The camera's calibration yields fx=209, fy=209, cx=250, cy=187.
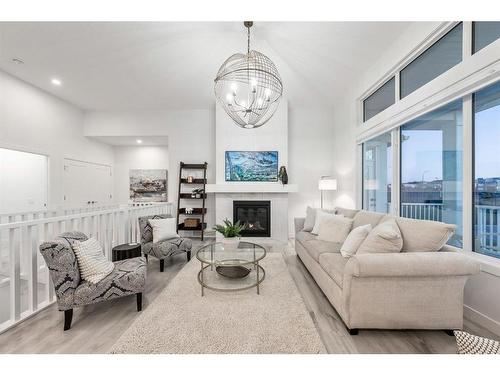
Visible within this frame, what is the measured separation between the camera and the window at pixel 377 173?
3.35 meters

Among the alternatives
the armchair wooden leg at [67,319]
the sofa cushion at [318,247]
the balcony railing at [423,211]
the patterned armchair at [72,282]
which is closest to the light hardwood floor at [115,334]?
the armchair wooden leg at [67,319]

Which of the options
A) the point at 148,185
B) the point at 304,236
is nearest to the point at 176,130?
the point at 148,185

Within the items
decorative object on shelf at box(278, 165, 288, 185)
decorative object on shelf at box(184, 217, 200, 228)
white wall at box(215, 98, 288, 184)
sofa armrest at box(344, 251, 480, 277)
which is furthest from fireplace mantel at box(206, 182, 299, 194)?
sofa armrest at box(344, 251, 480, 277)

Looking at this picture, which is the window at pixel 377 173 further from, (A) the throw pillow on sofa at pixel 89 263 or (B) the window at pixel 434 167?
(A) the throw pillow on sofa at pixel 89 263

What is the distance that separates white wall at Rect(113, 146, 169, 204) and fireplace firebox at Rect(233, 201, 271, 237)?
111 inches

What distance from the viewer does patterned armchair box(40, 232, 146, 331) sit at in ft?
5.42

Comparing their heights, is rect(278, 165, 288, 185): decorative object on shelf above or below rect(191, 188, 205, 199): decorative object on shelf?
above

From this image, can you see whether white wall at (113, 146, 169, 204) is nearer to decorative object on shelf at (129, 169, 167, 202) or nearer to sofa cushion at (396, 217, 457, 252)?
decorative object on shelf at (129, 169, 167, 202)

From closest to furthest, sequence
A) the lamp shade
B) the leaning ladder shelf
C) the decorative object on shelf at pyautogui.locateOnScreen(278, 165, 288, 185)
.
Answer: the lamp shade < the decorative object on shelf at pyautogui.locateOnScreen(278, 165, 288, 185) < the leaning ladder shelf

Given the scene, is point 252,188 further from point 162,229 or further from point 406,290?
point 406,290

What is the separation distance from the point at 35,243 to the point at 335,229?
320 cm

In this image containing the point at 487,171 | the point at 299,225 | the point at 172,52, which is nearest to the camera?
the point at 487,171

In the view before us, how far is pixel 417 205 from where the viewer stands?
9.14 ft

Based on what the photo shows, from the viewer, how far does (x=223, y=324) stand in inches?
67.3
